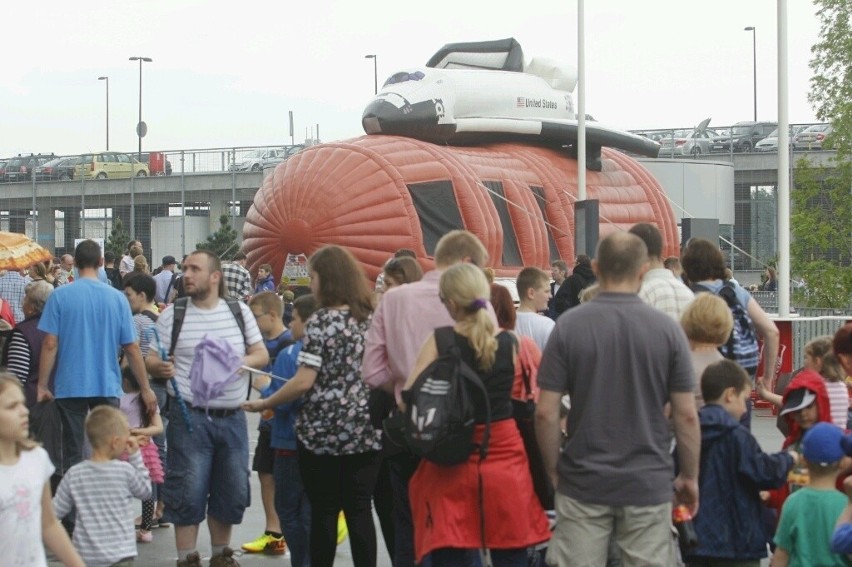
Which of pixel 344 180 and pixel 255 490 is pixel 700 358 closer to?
pixel 255 490

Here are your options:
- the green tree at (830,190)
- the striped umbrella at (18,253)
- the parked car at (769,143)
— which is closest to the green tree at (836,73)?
the green tree at (830,190)

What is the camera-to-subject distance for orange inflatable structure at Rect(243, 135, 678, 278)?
21.4 meters

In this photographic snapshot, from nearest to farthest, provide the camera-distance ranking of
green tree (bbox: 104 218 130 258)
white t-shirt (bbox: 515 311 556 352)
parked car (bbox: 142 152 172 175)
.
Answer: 1. white t-shirt (bbox: 515 311 556 352)
2. green tree (bbox: 104 218 130 258)
3. parked car (bbox: 142 152 172 175)

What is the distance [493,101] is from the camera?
25234 millimetres

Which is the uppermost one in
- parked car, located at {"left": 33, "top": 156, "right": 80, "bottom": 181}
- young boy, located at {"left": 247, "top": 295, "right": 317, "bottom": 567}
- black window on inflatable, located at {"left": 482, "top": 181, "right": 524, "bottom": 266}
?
parked car, located at {"left": 33, "top": 156, "right": 80, "bottom": 181}

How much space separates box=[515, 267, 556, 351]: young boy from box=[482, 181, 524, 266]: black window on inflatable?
14.5 m

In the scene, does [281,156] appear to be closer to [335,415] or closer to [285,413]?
[285,413]

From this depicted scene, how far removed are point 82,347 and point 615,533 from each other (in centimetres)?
400

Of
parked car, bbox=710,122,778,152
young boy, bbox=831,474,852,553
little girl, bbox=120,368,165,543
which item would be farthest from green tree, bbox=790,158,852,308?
parked car, bbox=710,122,778,152

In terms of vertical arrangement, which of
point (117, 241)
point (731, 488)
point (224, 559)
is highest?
point (117, 241)

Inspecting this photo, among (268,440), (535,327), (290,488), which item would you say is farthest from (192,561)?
(535,327)

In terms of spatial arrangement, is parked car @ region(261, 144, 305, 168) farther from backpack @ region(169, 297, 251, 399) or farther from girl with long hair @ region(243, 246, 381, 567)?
girl with long hair @ region(243, 246, 381, 567)

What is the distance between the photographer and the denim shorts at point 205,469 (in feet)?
24.8

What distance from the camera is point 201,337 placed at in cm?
769
